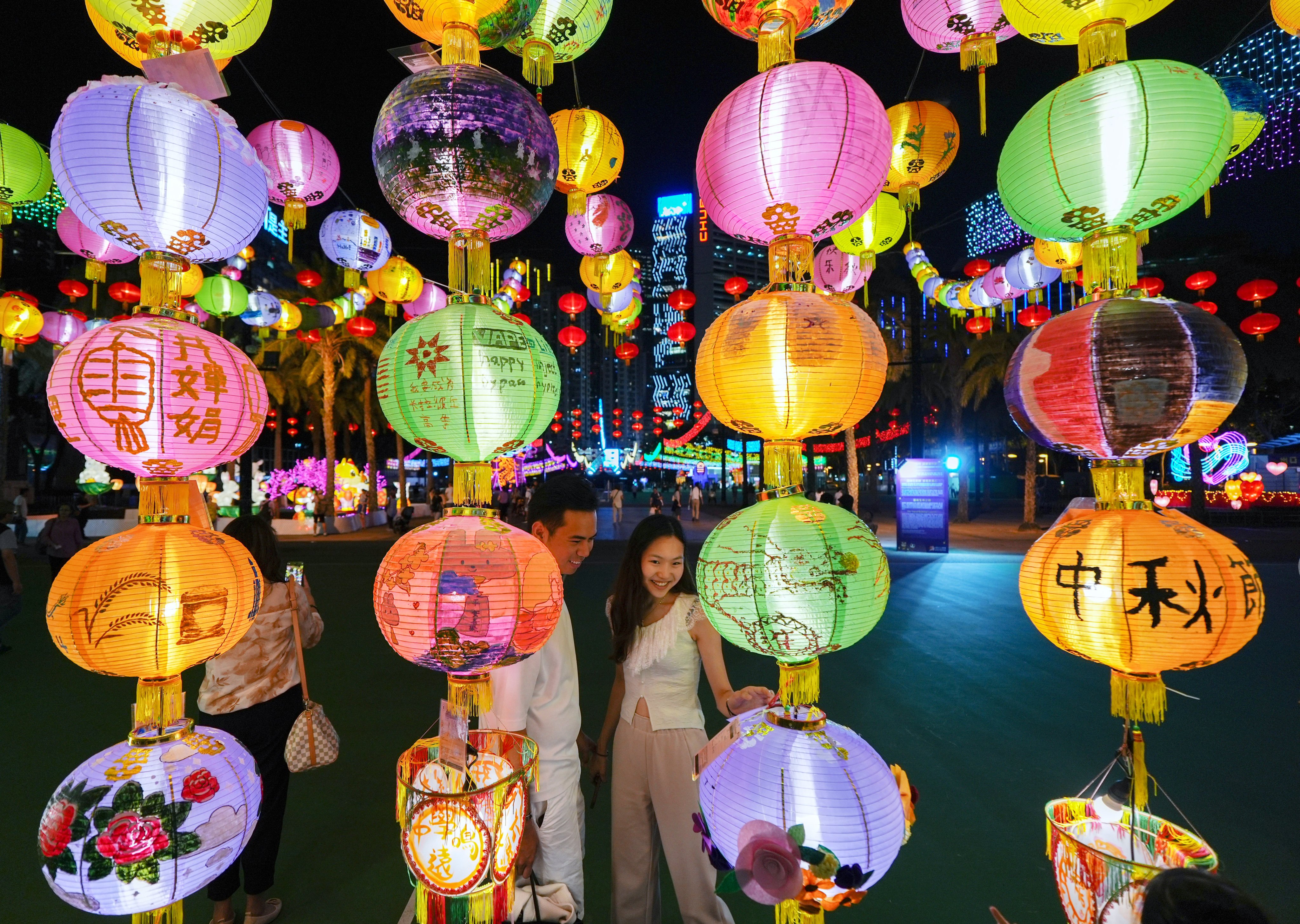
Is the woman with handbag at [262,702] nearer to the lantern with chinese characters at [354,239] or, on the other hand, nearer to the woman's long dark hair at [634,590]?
the woman's long dark hair at [634,590]

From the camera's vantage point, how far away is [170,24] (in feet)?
5.22

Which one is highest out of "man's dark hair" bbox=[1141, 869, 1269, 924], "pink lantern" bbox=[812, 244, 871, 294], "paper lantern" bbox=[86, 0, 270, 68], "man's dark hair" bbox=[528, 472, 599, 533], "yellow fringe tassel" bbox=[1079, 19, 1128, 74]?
"pink lantern" bbox=[812, 244, 871, 294]

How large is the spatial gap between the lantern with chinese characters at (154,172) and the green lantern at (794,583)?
1.53 m

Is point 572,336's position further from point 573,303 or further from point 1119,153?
point 1119,153

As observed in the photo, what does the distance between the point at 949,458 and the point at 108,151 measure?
52.3ft

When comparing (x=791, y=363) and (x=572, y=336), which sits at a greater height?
(x=572, y=336)

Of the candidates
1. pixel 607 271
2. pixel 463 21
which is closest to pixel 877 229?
pixel 607 271

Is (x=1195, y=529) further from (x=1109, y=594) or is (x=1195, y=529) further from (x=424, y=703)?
(x=424, y=703)

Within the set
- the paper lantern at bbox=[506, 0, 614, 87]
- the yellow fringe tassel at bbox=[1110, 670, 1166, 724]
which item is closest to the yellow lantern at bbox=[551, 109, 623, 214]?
the paper lantern at bbox=[506, 0, 614, 87]

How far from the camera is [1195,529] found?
1342mm

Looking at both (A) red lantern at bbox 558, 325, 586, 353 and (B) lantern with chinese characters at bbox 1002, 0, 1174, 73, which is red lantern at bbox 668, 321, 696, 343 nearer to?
(A) red lantern at bbox 558, 325, 586, 353

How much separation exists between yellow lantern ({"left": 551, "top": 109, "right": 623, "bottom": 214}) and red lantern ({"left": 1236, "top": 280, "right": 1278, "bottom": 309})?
10917 mm

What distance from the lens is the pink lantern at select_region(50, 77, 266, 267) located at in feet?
4.69

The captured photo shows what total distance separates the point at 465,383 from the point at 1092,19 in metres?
1.71
